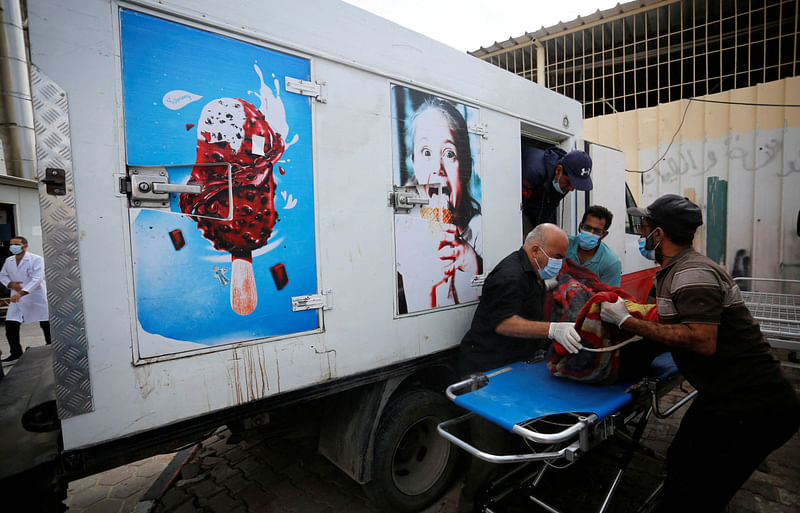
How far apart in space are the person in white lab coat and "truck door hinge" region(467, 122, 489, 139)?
7097 mm

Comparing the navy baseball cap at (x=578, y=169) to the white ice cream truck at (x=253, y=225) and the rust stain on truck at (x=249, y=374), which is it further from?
the rust stain on truck at (x=249, y=374)

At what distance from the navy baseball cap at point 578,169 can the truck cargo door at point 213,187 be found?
2380 millimetres

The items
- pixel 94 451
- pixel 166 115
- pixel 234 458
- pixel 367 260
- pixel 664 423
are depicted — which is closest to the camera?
pixel 94 451

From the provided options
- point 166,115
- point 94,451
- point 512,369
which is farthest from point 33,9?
point 512,369

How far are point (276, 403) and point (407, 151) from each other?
5.40ft

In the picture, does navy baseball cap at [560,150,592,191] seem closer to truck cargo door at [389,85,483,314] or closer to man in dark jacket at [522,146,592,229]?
man in dark jacket at [522,146,592,229]

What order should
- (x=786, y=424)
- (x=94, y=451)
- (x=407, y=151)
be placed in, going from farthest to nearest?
(x=407, y=151)
(x=786, y=424)
(x=94, y=451)

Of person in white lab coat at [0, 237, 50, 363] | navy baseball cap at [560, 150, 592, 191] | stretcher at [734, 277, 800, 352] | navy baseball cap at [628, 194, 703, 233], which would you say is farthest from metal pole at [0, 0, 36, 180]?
stretcher at [734, 277, 800, 352]

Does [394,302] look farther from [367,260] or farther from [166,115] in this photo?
[166,115]

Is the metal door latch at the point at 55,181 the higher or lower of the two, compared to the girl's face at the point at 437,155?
lower

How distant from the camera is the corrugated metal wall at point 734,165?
620cm

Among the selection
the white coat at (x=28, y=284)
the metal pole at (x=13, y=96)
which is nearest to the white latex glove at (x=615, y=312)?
the white coat at (x=28, y=284)

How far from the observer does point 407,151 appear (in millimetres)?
2434

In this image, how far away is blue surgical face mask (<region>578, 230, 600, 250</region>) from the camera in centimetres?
337
